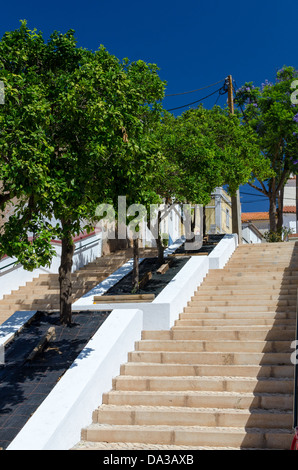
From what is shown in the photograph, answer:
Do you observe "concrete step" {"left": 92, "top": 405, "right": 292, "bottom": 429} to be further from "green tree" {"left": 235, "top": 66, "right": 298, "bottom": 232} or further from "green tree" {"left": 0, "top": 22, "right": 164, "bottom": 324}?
"green tree" {"left": 235, "top": 66, "right": 298, "bottom": 232}

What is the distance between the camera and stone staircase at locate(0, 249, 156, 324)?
1403cm

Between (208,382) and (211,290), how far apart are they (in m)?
5.72

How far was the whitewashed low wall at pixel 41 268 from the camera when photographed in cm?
1552

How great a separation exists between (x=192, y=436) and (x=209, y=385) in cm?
139

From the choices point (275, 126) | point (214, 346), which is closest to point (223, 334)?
point (214, 346)

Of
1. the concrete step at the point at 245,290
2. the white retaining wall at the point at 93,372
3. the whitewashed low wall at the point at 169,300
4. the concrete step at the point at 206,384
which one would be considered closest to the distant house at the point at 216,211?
the whitewashed low wall at the point at 169,300

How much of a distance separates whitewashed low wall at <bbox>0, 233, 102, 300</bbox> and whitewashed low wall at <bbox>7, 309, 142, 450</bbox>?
13.8 feet

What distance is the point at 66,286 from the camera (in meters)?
11.1

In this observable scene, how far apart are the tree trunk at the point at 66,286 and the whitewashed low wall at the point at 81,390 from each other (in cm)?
96
